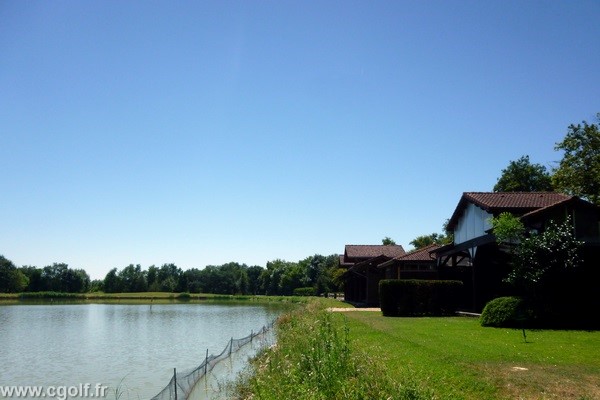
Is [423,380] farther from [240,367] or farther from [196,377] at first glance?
[240,367]

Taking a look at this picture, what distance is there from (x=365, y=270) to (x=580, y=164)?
75.3ft

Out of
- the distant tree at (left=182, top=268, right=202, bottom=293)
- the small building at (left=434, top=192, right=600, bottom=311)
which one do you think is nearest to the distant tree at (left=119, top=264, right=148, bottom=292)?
the distant tree at (left=182, top=268, right=202, bottom=293)

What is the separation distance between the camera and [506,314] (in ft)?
74.9

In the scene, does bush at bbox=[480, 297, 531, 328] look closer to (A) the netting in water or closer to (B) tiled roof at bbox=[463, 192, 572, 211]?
(B) tiled roof at bbox=[463, 192, 572, 211]

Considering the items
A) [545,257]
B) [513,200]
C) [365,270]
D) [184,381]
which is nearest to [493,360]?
[184,381]

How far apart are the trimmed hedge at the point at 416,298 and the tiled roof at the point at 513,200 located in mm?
5483

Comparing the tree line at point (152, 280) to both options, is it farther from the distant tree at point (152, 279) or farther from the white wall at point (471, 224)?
the white wall at point (471, 224)

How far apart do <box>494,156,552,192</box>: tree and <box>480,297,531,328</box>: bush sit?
36892mm

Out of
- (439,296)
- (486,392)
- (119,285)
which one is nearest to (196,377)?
(486,392)

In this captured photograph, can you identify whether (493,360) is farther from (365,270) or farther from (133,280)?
(133,280)

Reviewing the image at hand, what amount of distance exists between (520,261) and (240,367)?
515 inches

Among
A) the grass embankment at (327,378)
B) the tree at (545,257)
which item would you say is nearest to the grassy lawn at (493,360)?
the grass embankment at (327,378)

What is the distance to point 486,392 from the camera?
10609 millimetres

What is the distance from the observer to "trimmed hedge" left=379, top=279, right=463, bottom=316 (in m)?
31.3
